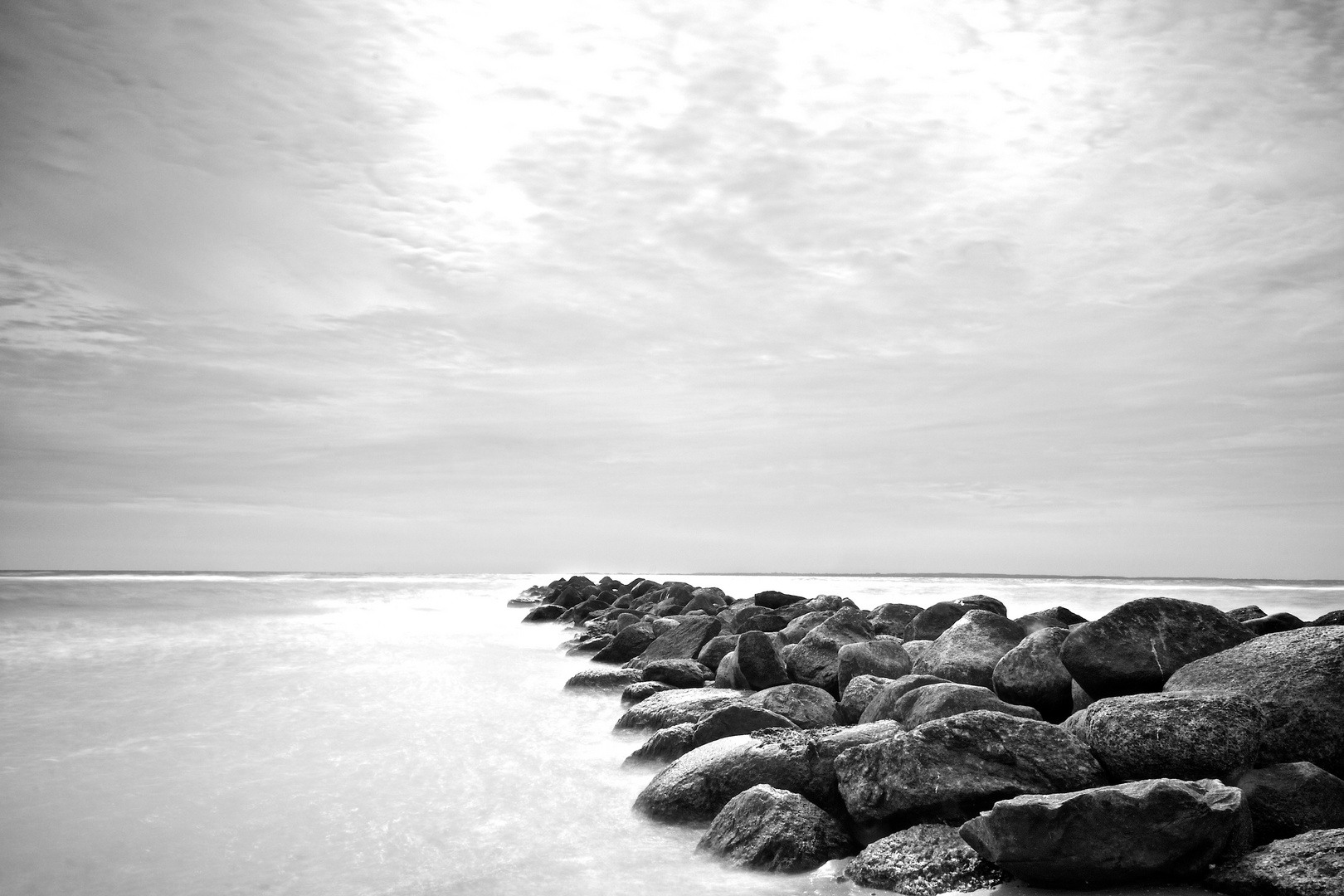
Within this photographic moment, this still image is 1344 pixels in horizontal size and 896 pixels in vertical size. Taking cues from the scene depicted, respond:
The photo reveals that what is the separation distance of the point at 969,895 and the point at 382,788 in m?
5.18

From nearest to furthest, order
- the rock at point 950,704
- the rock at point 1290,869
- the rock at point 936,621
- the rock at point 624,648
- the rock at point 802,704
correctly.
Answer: the rock at point 1290,869 → the rock at point 950,704 → the rock at point 802,704 → the rock at point 936,621 → the rock at point 624,648

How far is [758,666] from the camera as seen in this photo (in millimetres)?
10320

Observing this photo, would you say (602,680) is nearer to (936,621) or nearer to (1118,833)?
(936,621)

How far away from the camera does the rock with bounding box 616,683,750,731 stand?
8968mm

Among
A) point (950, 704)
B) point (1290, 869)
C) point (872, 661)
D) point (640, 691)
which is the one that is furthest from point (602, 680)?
point (1290, 869)

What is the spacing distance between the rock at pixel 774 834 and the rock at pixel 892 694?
192 centimetres

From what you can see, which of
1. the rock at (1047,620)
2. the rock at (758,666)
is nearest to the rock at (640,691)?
the rock at (758,666)

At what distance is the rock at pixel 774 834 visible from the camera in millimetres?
5238

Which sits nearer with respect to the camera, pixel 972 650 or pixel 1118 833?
pixel 1118 833

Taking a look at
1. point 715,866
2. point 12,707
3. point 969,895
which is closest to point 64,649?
point 12,707

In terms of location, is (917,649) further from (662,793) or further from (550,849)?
(550,849)

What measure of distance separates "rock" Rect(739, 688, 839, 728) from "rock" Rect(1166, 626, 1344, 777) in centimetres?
308

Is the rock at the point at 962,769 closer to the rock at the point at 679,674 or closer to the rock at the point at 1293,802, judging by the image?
the rock at the point at 1293,802

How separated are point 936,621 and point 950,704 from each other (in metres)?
4.76
